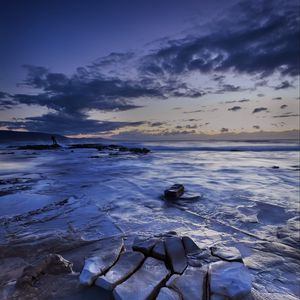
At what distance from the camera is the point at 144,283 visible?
250cm

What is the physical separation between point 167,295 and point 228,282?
0.67 meters

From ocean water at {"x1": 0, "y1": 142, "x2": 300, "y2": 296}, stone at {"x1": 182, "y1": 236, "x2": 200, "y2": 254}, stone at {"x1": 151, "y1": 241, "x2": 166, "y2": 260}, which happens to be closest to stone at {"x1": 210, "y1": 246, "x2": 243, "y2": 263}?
stone at {"x1": 182, "y1": 236, "x2": 200, "y2": 254}

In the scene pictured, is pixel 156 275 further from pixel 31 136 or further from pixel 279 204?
pixel 31 136

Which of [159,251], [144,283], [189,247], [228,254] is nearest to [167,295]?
[144,283]

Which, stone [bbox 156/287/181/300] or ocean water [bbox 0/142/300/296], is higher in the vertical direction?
stone [bbox 156/287/181/300]

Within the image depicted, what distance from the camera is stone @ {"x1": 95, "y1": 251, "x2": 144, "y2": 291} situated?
254cm

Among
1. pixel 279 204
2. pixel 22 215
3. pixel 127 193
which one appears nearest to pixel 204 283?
pixel 22 215

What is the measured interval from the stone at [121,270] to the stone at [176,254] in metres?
0.36

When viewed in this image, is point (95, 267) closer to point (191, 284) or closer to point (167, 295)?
point (167, 295)

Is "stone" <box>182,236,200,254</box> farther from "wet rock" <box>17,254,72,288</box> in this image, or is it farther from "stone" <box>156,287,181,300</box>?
"wet rock" <box>17,254,72,288</box>

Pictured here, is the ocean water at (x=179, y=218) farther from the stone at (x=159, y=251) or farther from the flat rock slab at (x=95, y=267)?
the flat rock slab at (x=95, y=267)

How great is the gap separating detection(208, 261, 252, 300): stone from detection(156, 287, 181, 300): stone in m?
0.34

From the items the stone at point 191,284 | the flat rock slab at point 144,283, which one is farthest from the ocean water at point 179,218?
the flat rock slab at point 144,283

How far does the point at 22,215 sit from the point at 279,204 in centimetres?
662
